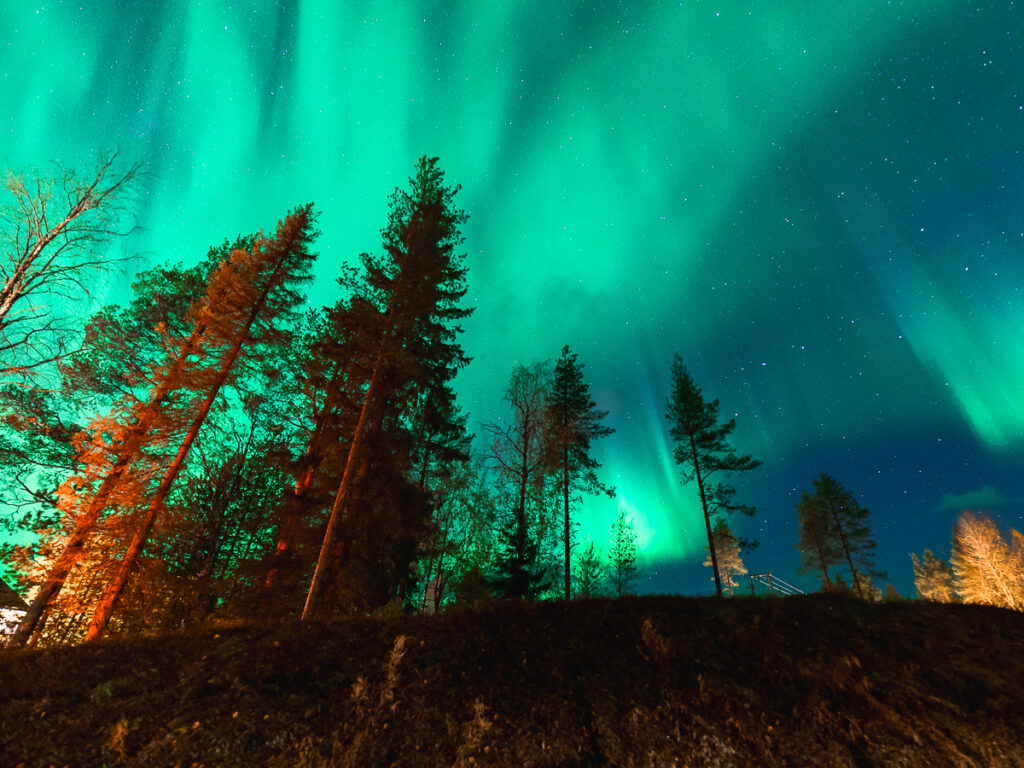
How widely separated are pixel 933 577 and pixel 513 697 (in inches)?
2724

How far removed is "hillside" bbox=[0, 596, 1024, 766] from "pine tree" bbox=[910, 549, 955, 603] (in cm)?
5796

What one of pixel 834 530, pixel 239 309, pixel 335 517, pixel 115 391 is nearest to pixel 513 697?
pixel 335 517

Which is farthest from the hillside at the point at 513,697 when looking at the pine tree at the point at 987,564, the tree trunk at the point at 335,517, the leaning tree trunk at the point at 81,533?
the pine tree at the point at 987,564

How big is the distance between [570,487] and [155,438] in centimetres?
1543

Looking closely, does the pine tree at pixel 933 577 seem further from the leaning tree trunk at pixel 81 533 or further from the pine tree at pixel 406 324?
the leaning tree trunk at pixel 81 533

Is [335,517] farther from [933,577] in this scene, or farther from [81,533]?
[933,577]

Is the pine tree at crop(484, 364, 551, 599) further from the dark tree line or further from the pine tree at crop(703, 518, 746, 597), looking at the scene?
the pine tree at crop(703, 518, 746, 597)

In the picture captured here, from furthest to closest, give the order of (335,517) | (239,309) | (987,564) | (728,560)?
(728,560), (987,564), (239,309), (335,517)

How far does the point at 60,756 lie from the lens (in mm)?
4590

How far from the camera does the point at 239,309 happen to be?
45.5ft

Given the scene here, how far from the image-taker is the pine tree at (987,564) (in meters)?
34.6

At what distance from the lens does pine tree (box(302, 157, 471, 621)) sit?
13062mm

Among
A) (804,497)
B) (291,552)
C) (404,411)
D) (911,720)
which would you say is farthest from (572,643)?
(804,497)

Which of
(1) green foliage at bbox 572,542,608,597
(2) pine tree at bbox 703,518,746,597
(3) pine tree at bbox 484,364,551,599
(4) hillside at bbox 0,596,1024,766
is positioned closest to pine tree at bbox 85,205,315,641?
(4) hillside at bbox 0,596,1024,766
